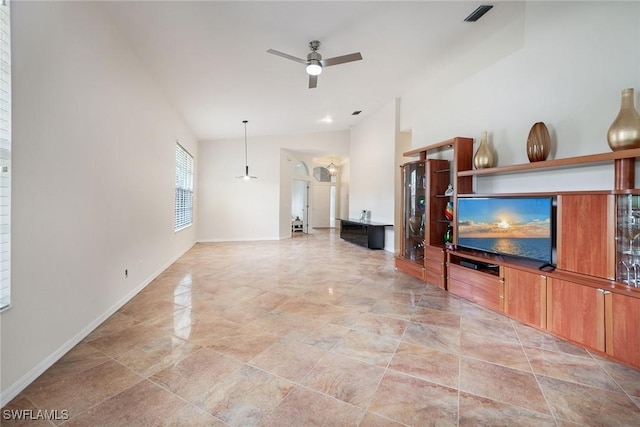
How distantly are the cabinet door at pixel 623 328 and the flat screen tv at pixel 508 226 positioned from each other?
68 centimetres

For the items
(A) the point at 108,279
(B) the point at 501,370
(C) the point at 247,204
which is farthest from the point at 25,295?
(C) the point at 247,204

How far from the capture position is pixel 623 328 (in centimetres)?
207

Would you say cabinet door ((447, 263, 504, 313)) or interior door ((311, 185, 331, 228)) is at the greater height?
interior door ((311, 185, 331, 228))

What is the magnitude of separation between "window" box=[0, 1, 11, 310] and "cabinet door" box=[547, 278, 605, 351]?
4.10 metres

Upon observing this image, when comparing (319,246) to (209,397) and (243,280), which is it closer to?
(243,280)

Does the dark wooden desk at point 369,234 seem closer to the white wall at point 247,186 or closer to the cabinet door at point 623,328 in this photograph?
the white wall at point 247,186

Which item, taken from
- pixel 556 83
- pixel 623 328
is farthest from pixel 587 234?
pixel 556 83

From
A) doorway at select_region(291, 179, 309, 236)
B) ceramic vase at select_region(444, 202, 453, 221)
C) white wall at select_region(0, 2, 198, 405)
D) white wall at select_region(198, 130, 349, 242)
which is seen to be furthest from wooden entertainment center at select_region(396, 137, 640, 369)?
doorway at select_region(291, 179, 309, 236)

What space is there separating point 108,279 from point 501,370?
3661 mm

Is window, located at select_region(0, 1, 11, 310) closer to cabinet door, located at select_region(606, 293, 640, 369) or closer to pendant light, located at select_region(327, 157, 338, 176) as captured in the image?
cabinet door, located at select_region(606, 293, 640, 369)

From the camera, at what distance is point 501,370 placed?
201 cm

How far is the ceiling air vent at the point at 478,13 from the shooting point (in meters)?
3.10

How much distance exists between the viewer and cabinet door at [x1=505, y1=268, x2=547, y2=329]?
261 cm

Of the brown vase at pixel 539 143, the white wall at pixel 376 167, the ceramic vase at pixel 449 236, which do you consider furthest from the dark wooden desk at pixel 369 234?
the brown vase at pixel 539 143
